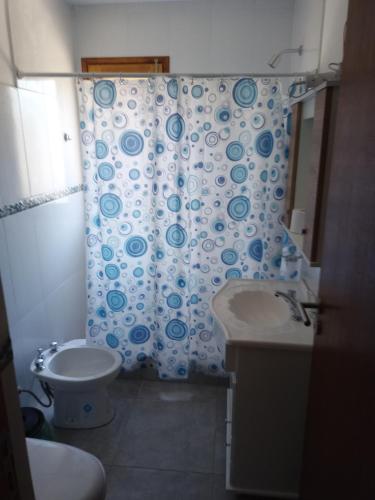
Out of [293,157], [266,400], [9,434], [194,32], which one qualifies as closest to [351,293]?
[9,434]

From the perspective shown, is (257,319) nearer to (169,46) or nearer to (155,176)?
(155,176)

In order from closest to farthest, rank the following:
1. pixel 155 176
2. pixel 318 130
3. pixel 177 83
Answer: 1. pixel 318 130
2. pixel 177 83
3. pixel 155 176

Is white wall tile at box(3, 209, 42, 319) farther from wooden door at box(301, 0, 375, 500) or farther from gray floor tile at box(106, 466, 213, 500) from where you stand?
wooden door at box(301, 0, 375, 500)

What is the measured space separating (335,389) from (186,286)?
5.14 feet

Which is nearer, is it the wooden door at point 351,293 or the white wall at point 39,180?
the wooden door at point 351,293

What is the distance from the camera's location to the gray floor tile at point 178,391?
103 inches

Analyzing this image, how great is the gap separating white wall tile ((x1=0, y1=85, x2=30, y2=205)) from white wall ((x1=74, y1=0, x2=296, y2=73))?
1.02 metres

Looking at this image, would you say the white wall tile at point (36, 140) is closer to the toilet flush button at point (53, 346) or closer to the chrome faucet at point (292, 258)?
the toilet flush button at point (53, 346)

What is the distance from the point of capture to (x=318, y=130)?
1.46 meters

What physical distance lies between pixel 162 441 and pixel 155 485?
0.96ft

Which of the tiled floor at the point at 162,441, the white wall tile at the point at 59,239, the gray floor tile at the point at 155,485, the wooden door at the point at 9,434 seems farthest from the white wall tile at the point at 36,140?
the wooden door at the point at 9,434

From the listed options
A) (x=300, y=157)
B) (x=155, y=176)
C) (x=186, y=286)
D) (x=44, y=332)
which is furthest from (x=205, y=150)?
(x=44, y=332)

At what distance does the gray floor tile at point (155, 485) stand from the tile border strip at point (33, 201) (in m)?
1.44

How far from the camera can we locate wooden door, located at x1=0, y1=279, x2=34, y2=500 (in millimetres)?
620
